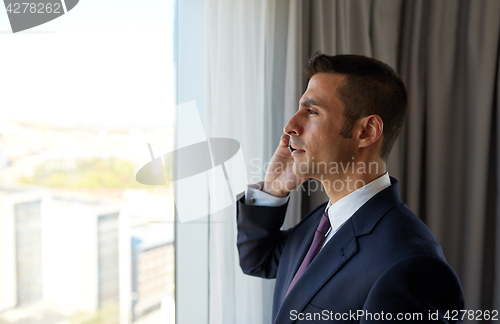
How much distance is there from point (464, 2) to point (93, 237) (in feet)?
6.63

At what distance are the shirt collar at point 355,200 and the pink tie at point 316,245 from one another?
1.4 inches

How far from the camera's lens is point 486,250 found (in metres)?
1.83

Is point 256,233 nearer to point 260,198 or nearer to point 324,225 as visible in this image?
point 260,198

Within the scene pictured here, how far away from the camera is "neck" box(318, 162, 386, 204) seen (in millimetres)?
1073

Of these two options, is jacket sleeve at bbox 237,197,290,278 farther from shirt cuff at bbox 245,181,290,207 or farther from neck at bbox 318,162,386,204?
neck at bbox 318,162,386,204

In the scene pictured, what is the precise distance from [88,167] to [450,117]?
1754mm

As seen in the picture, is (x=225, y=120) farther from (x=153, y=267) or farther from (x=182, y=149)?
(x=153, y=267)

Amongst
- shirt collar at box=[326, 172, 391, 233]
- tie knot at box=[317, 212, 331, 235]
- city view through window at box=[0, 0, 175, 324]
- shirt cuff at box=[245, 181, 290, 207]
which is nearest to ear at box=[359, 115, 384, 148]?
shirt collar at box=[326, 172, 391, 233]

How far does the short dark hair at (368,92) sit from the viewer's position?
1.07 m

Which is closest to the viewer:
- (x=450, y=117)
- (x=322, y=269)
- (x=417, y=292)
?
(x=417, y=292)

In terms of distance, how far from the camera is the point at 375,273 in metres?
0.83

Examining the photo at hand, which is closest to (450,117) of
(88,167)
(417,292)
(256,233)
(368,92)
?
(368,92)

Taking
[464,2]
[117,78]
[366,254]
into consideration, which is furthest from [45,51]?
[464,2]

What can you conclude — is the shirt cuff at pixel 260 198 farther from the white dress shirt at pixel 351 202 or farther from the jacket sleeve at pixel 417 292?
the jacket sleeve at pixel 417 292
